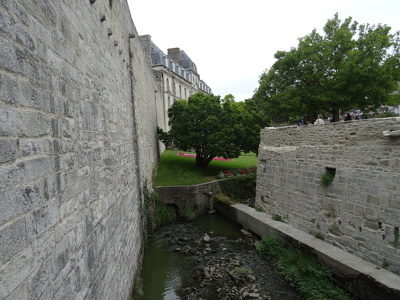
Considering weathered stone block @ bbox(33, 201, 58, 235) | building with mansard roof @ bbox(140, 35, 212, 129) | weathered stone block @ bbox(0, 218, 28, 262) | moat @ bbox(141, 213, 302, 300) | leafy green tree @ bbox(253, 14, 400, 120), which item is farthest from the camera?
building with mansard roof @ bbox(140, 35, 212, 129)

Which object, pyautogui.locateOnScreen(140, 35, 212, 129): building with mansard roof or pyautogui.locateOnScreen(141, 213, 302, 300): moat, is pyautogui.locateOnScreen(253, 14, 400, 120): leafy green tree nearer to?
pyautogui.locateOnScreen(141, 213, 302, 300): moat

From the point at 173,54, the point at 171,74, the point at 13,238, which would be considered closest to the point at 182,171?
the point at 13,238

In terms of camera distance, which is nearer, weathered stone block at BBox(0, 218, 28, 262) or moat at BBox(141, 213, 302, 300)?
weathered stone block at BBox(0, 218, 28, 262)

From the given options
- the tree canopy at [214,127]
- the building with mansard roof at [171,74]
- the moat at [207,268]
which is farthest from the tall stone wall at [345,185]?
the building with mansard roof at [171,74]

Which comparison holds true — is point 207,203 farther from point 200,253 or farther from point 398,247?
point 398,247

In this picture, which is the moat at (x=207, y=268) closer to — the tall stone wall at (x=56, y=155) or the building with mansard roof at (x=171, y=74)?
the tall stone wall at (x=56, y=155)

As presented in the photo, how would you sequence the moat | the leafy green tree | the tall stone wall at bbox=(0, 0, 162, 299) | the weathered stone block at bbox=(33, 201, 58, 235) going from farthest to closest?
1. the leafy green tree
2. the moat
3. the weathered stone block at bbox=(33, 201, 58, 235)
4. the tall stone wall at bbox=(0, 0, 162, 299)

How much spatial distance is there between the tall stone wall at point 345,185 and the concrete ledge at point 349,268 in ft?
0.96

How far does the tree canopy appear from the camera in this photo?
15.7 m

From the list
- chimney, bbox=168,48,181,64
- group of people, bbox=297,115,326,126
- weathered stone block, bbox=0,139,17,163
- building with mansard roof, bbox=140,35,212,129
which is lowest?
weathered stone block, bbox=0,139,17,163

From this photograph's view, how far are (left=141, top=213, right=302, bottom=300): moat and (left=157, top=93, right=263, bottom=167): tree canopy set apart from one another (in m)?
6.01

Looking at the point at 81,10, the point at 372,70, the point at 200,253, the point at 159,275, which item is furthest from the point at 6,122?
the point at 372,70

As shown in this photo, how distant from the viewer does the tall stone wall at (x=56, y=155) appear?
1609 millimetres

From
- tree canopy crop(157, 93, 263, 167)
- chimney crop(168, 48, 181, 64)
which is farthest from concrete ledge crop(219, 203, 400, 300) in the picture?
chimney crop(168, 48, 181, 64)
